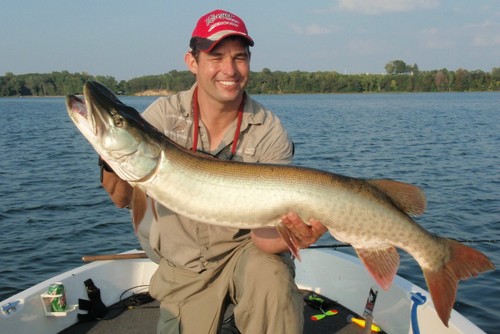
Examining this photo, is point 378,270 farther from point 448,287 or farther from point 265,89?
point 265,89

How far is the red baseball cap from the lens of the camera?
11.3 ft

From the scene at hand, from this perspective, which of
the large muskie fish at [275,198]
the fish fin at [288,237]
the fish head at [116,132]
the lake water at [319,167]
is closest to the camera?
the fish head at [116,132]

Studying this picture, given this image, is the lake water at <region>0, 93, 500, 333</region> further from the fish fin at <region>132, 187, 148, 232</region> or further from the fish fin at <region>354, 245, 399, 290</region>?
the fish fin at <region>132, 187, 148, 232</region>

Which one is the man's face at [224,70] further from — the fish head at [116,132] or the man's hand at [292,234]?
the man's hand at [292,234]

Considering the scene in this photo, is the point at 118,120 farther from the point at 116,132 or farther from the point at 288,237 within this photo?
the point at 288,237

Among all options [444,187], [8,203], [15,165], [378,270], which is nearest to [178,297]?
[378,270]

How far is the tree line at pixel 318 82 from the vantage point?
10012cm

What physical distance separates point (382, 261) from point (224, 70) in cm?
163

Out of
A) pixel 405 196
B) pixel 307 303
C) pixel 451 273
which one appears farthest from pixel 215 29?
pixel 307 303

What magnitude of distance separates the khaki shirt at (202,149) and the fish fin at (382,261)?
0.89 metres

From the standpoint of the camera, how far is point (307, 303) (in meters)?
4.87

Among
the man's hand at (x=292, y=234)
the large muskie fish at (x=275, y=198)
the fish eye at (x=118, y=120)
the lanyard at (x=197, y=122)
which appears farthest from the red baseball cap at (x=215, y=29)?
the man's hand at (x=292, y=234)

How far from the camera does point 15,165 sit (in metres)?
16.3

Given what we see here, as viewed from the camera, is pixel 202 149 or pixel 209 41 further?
pixel 202 149
